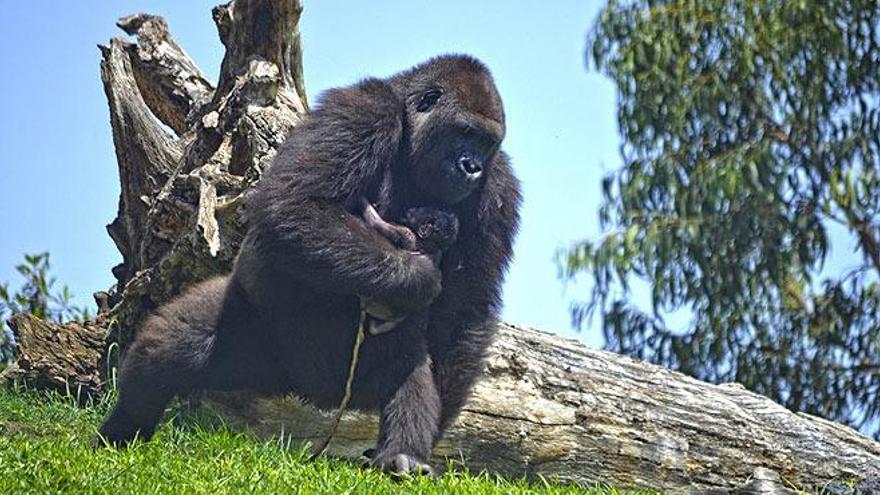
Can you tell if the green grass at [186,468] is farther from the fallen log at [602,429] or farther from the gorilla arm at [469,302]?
the gorilla arm at [469,302]

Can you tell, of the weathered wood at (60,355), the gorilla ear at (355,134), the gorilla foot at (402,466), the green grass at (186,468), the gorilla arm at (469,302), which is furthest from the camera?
the weathered wood at (60,355)

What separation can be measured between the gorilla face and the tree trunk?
1280 mm

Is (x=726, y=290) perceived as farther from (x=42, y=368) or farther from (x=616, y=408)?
(x=42, y=368)

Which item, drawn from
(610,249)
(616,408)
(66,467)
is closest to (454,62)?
(616,408)

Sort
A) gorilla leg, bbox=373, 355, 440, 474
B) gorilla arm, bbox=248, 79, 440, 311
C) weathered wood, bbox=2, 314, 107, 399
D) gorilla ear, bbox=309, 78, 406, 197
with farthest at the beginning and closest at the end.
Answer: weathered wood, bbox=2, 314, 107, 399, gorilla ear, bbox=309, 78, 406, 197, gorilla arm, bbox=248, 79, 440, 311, gorilla leg, bbox=373, 355, 440, 474

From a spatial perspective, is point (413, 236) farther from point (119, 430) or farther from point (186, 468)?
point (119, 430)

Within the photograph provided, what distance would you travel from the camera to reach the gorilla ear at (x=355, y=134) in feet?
25.3

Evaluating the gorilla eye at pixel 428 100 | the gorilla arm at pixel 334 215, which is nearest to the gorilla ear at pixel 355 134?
the gorilla arm at pixel 334 215

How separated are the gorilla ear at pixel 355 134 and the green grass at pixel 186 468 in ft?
4.91

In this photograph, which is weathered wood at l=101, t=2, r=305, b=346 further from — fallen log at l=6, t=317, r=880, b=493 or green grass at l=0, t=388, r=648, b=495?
green grass at l=0, t=388, r=648, b=495

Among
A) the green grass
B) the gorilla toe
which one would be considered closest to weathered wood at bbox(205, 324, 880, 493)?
the green grass

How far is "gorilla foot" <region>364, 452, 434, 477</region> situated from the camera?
23.8 feet

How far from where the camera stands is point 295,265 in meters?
7.62

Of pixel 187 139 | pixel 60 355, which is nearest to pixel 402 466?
pixel 60 355
